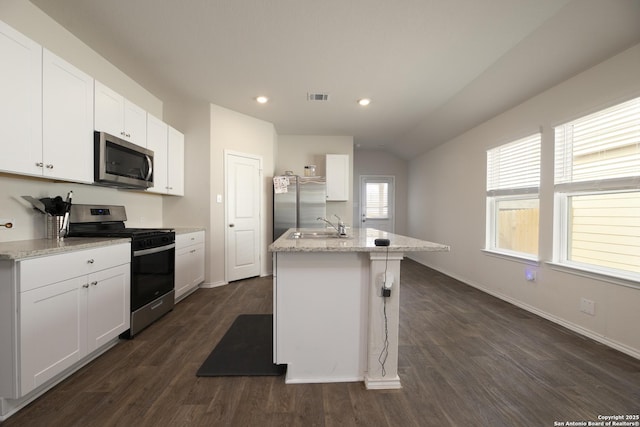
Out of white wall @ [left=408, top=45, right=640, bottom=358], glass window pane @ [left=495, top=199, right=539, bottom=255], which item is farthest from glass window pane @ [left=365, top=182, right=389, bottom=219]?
glass window pane @ [left=495, top=199, right=539, bottom=255]

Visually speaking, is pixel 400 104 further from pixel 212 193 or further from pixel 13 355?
pixel 13 355

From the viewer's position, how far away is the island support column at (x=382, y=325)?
1637 mm

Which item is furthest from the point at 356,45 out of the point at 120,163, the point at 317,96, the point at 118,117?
the point at 120,163

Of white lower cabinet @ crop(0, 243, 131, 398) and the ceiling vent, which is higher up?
the ceiling vent

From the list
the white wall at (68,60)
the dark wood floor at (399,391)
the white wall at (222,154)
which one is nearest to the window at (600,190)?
the dark wood floor at (399,391)

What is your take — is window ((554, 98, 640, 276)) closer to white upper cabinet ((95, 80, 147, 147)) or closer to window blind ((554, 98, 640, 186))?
window blind ((554, 98, 640, 186))

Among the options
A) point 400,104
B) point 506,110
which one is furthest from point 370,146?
point 506,110

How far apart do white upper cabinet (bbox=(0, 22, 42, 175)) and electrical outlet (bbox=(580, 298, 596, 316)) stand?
448 cm

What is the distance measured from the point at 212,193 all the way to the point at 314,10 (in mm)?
2665

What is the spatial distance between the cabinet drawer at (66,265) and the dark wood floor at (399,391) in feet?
2.32

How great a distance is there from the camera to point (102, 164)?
219 centimetres

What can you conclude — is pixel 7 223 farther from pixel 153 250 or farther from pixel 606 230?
pixel 606 230

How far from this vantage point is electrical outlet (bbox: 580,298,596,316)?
226cm

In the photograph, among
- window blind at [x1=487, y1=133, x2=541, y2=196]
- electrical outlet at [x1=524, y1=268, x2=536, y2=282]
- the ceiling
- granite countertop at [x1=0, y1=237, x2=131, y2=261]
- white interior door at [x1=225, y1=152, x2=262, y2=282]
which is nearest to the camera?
granite countertop at [x1=0, y1=237, x2=131, y2=261]
